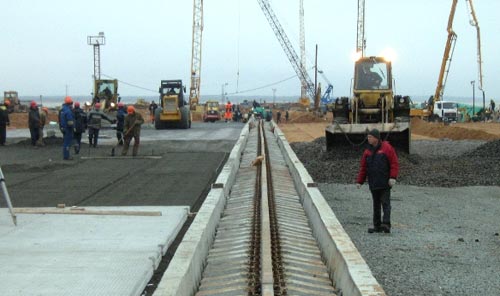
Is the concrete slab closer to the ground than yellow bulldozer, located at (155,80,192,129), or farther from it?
closer to the ground

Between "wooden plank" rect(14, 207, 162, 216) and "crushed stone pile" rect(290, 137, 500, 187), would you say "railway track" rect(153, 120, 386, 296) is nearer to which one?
"wooden plank" rect(14, 207, 162, 216)

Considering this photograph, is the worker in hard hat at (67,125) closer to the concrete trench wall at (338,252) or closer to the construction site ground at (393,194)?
the construction site ground at (393,194)

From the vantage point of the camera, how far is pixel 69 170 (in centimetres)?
1641

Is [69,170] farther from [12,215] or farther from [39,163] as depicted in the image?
[12,215]

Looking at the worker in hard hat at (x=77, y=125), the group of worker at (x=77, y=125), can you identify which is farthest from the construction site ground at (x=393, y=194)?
the worker in hard hat at (x=77, y=125)

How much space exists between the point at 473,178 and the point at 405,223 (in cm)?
660

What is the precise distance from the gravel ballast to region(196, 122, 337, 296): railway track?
0.75 meters

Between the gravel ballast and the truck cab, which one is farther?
the truck cab

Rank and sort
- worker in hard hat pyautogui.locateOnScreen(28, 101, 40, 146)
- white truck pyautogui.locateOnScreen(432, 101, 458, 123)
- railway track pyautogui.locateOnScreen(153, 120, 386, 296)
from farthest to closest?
white truck pyautogui.locateOnScreen(432, 101, 458, 123)
worker in hard hat pyautogui.locateOnScreen(28, 101, 40, 146)
railway track pyautogui.locateOnScreen(153, 120, 386, 296)

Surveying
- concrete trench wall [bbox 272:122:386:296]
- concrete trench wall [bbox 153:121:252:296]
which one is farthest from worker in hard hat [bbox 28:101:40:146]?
concrete trench wall [bbox 272:122:386:296]

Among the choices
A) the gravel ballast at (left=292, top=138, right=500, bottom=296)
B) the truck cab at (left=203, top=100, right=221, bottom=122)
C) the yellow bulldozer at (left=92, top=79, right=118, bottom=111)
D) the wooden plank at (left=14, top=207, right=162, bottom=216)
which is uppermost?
the yellow bulldozer at (left=92, top=79, right=118, bottom=111)

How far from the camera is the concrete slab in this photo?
647 cm

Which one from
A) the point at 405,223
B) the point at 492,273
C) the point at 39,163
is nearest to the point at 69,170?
the point at 39,163

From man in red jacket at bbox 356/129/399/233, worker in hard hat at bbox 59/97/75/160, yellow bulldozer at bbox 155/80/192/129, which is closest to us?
man in red jacket at bbox 356/129/399/233
